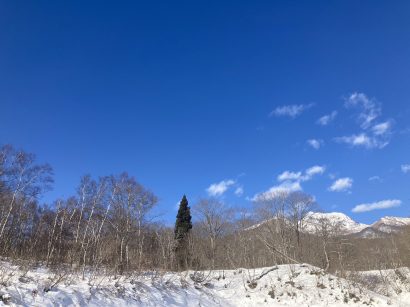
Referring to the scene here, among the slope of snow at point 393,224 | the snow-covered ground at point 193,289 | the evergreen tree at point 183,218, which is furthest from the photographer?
the evergreen tree at point 183,218

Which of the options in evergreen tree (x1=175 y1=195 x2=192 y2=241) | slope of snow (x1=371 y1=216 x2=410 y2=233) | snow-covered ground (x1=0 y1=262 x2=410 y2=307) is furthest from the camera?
evergreen tree (x1=175 y1=195 x2=192 y2=241)

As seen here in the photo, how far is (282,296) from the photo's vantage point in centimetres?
1881

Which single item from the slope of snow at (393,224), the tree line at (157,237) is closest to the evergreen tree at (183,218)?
the tree line at (157,237)

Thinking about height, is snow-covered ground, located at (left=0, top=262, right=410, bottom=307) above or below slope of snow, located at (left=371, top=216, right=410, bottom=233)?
below

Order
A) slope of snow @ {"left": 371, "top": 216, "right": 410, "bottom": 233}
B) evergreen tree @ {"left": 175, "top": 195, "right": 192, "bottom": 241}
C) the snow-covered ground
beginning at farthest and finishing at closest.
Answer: evergreen tree @ {"left": 175, "top": 195, "right": 192, "bottom": 241} < slope of snow @ {"left": 371, "top": 216, "right": 410, "bottom": 233} < the snow-covered ground

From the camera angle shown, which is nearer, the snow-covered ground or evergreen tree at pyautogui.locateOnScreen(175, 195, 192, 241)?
the snow-covered ground

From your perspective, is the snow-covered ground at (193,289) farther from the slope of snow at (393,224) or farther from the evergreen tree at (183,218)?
the evergreen tree at (183,218)

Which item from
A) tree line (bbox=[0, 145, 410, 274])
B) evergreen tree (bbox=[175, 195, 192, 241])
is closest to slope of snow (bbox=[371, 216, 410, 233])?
tree line (bbox=[0, 145, 410, 274])

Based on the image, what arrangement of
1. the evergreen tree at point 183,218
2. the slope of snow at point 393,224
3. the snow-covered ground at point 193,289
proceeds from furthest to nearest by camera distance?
1. the evergreen tree at point 183,218
2. the slope of snow at point 393,224
3. the snow-covered ground at point 193,289

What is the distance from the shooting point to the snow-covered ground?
10195 mm

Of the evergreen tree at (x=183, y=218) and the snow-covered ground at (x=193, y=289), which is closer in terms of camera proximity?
the snow-covered ground at (x=193, y=289)

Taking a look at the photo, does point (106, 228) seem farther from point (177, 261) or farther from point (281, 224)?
point (281, 224)

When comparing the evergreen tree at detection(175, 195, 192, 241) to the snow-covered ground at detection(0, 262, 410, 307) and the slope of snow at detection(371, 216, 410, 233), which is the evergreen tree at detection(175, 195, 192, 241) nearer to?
the snow-covered ground at detection(0, 262, 410, 307)

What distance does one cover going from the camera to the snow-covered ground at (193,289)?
10195 mm
